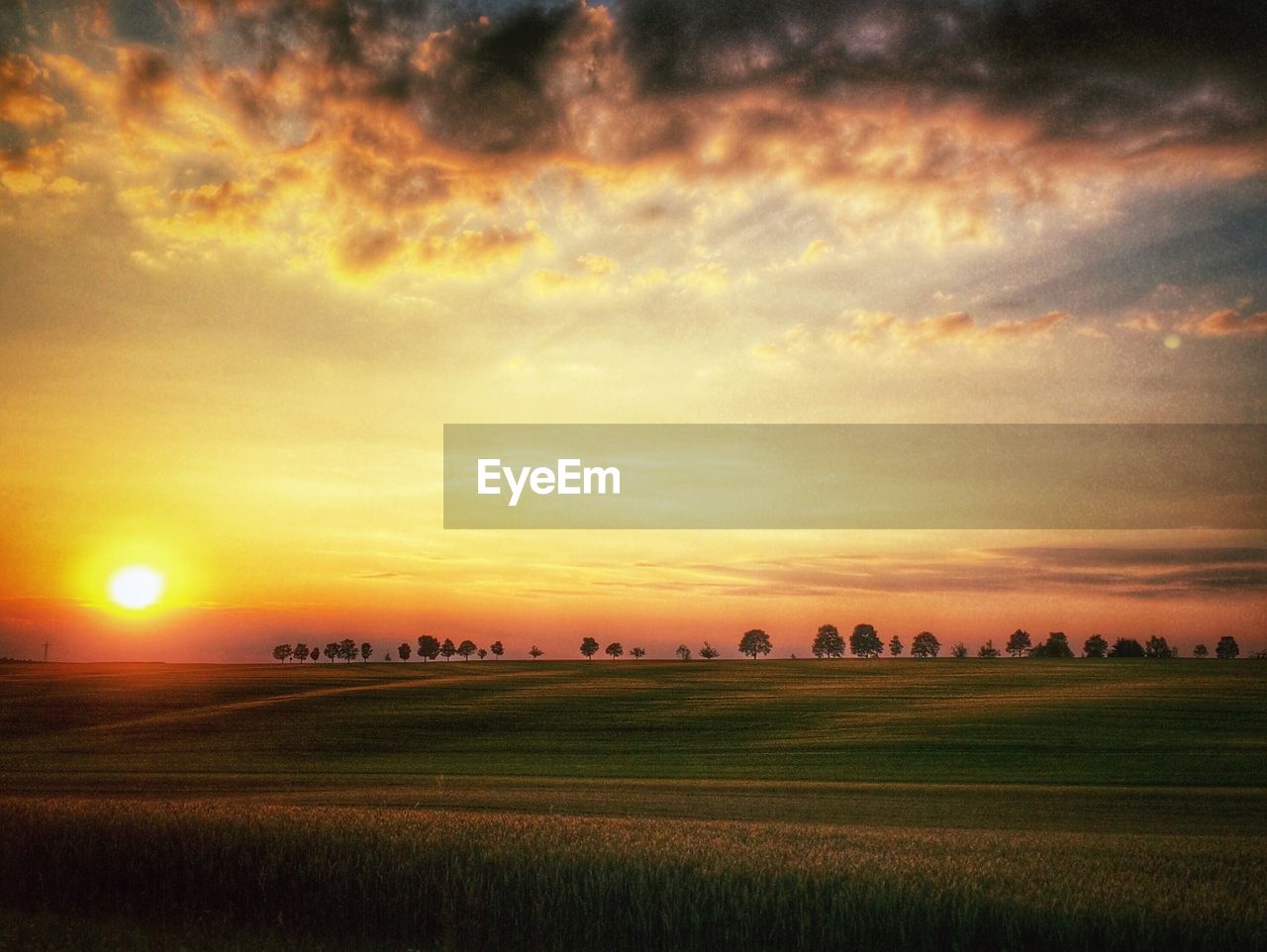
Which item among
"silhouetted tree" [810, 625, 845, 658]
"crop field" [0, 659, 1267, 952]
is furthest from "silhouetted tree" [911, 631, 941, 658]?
"crop field" [0, 659, 1267, 952]

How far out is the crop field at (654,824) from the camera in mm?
12102

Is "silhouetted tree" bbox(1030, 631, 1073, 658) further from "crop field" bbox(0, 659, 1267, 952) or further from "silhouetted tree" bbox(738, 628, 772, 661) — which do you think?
"crop field" bbox(0, 659, 1267, 952)

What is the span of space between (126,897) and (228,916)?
2.41 m

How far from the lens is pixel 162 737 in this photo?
4253 cm

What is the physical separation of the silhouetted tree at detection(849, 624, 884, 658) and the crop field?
112m

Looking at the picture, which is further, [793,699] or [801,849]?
[793,699]

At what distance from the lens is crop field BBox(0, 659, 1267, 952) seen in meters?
12.1

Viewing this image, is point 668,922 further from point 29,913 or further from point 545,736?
point 545,736

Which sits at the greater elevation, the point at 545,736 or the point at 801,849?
the point at 801,849

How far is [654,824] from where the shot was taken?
55.8 feet

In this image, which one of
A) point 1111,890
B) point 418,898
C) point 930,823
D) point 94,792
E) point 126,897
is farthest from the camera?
point 94,792

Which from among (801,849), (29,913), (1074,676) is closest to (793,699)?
(1074,676)

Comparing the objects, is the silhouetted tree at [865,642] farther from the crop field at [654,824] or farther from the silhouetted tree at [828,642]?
the crop field at [654,824]

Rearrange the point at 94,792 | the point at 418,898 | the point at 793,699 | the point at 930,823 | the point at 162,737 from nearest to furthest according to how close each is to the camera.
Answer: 1. the point at 418,898
2. the point at 930,823
3. the point at 94,792
4. the point at 162,737
5. the point at 793,699
